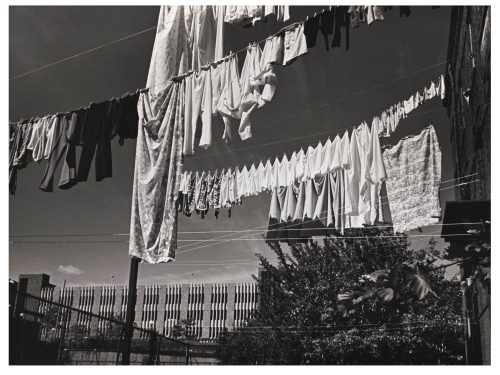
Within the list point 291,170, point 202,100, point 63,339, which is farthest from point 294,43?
point 63,339

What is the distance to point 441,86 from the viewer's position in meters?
9.19

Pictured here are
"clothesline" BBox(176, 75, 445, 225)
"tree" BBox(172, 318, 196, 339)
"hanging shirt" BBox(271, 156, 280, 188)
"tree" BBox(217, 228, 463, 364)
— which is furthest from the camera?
"tree" BBox(172, 318, 196, 339)

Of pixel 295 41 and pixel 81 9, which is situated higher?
pixel 81 9

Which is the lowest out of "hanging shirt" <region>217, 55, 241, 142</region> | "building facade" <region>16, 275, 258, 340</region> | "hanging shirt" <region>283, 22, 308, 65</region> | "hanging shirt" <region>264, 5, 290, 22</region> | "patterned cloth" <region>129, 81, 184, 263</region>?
"building facade" <region>16, 275, 258, 340</region>

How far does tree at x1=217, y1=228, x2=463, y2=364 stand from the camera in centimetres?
1322

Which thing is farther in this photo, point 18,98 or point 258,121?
point 258,121

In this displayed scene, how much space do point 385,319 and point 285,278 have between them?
12.5ft

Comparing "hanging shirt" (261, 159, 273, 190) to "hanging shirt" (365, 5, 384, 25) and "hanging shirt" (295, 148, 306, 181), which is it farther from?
"hanging shirt" (365, 5, 384, 25)

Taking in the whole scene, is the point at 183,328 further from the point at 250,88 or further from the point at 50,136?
the point at 250,88

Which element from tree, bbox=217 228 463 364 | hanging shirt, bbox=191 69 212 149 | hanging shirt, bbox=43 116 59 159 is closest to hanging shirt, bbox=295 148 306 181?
hanging shirt, bbox=191 69 212 149

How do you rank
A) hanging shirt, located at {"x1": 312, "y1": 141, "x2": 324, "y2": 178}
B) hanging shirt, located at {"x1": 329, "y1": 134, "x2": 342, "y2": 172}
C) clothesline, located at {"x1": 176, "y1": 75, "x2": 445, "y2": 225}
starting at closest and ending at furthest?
clothesline, located at {"x1": 176, "y1": 75, "x2": 445, "y2": 225}
hanging shirt, located at {"x1": 329, "y1": 134, "x2": 342, "y2": 172}
hanging shirt, located at {"x1": 312, "y1": 141, "x2": 324, "y2": 178}

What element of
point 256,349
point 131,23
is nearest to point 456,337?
point 256,349

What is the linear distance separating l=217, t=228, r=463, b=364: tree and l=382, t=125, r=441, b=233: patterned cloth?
13.2ft

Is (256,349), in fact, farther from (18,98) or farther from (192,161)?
(18,98)
